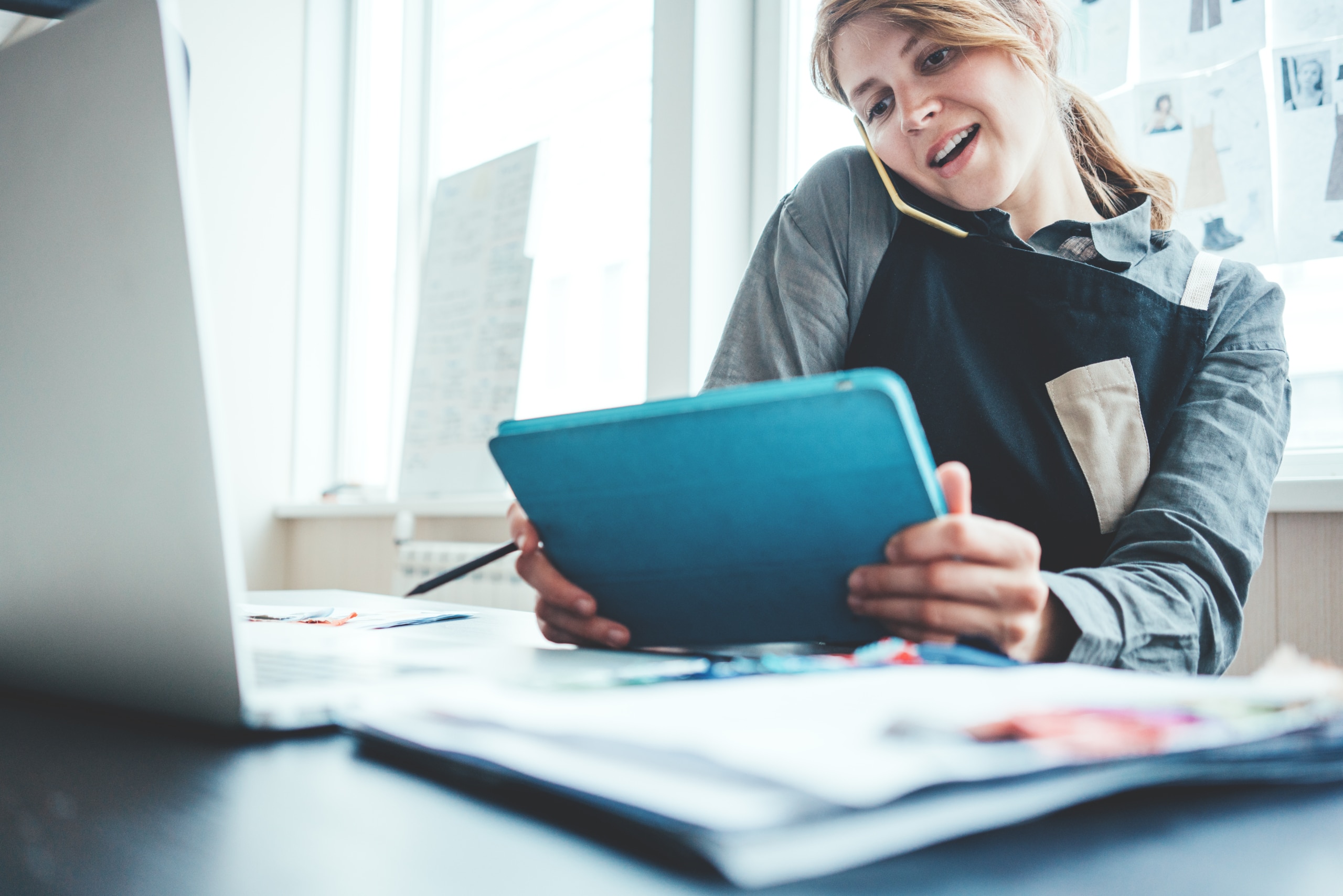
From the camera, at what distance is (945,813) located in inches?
8.3

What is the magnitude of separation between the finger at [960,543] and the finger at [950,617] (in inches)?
1.1

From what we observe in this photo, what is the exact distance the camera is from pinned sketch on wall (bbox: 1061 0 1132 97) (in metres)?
1.41

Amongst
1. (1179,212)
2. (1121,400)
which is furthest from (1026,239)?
(1179,212)

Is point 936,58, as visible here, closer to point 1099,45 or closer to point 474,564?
point 1099,45

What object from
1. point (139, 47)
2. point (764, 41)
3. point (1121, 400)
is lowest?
point (1121, 400)

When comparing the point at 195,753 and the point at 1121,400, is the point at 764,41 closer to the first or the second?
the point at 1121,400

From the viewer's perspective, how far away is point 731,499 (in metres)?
0.47

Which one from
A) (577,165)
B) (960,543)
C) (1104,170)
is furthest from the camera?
(577,165)

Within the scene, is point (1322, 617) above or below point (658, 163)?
below

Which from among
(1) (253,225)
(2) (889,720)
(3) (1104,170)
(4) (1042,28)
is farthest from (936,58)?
(1) (253,225)

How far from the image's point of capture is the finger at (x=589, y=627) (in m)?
0.60

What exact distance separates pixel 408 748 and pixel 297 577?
3.03 metres

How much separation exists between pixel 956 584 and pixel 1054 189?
0.78 metres

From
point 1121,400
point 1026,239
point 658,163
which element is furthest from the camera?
point 658,163
